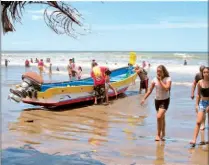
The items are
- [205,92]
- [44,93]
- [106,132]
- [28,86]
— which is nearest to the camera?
[205,92]

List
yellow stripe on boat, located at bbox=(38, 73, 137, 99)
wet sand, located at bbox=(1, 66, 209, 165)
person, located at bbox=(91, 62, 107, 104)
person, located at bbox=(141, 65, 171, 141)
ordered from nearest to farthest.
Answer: wet sand, located at bbox=(1, 66, 209, 165) < person, located at bbox=(141, 65, 171, 141) < yellow stripe on boat, located at bbox=(38, 73, 137, 99) < person, located at bbox=(91, 62, 107, 104)

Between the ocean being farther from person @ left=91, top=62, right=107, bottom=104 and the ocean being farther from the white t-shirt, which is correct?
the white t-shirt

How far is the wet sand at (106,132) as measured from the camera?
21.5ft

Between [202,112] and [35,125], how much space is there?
164 inches

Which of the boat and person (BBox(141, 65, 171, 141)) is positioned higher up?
person (BBox(141, 65, 171, 141))

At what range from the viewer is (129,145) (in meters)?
7.25

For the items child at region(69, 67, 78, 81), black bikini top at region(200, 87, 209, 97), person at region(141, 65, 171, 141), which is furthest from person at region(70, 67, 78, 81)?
black bikini top at region(200, 87, 209, 97)

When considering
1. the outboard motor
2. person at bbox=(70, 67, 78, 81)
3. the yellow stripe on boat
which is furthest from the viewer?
person at bbox=(70, 67, 78, 81)

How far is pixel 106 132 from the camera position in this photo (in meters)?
8.63

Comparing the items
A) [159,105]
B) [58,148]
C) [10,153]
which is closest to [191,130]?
[159,105]

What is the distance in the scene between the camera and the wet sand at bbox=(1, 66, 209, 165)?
655cm

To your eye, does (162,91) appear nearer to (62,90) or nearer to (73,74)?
(62,90)

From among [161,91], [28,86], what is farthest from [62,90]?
[161,91]

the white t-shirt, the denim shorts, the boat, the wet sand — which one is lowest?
the wet sand
